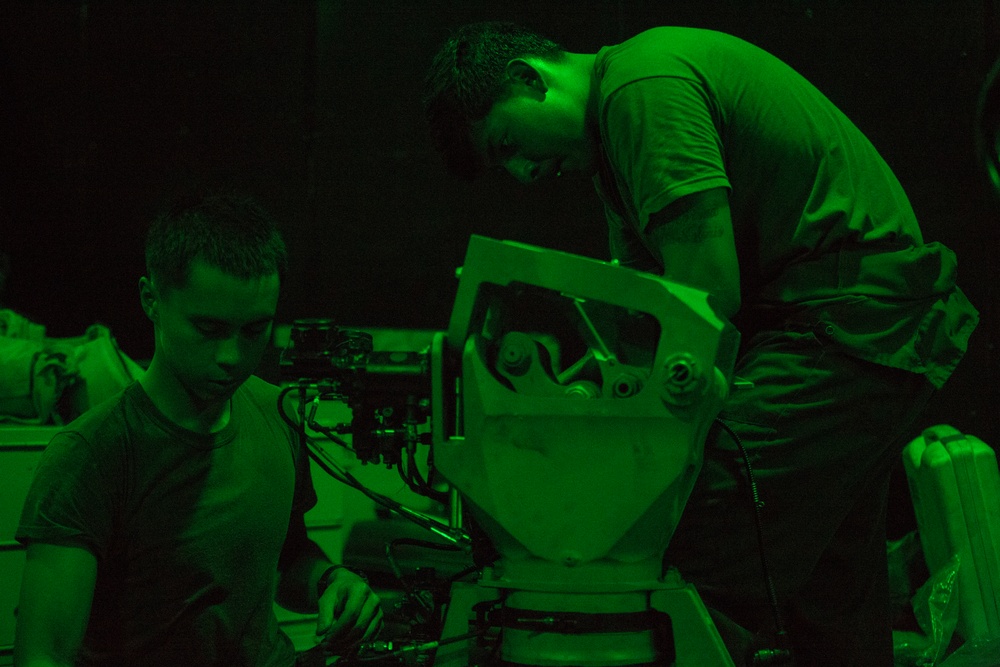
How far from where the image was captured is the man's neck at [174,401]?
5.52ft

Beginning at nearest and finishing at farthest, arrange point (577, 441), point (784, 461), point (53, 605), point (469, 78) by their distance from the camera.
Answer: point (577, 441)
point (53, 605)
point (784, 461)
point (469, 78)

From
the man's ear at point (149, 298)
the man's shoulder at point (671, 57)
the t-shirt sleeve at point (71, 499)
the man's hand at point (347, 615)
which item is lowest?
the man's hand at point (347, 615)

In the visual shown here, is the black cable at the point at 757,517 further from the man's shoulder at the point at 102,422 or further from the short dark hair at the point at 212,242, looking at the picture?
the man's shoulder at the point at 102,422

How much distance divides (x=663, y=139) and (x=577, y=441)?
0.59 metres

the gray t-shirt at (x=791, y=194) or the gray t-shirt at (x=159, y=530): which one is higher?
the gray t-shirt at (x=791, y=194)

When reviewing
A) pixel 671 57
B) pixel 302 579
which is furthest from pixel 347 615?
pixel 671 57

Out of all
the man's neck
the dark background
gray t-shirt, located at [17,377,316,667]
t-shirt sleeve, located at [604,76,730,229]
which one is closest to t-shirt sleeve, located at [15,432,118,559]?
gray t-shirt, located at [17,377,316,667]

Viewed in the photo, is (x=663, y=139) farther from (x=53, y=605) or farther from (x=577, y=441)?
(x=53, y=605)

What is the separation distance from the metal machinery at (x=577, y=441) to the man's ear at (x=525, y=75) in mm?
662

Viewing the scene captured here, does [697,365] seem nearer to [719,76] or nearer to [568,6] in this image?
[719,76]

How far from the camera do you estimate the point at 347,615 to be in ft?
5.39

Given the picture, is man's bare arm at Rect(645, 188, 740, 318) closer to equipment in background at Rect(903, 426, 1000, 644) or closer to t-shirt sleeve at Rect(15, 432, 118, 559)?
t-shirt sleeve at Rect(15, 432, 118, 559)

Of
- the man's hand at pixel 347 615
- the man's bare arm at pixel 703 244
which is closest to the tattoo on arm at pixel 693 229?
the man's bare arm at pixel 703 244

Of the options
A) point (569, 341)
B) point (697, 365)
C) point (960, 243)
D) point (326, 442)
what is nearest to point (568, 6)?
point (960, 243)
